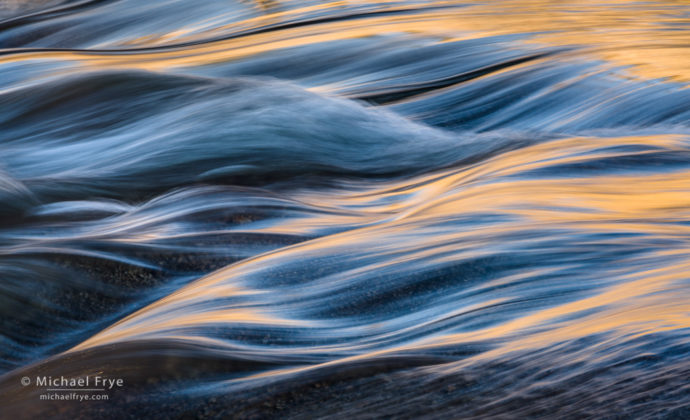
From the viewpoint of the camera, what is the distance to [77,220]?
357 centimetres

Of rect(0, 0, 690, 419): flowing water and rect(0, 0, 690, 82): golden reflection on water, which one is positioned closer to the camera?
rect(0, 0, 690, 419): flowing water

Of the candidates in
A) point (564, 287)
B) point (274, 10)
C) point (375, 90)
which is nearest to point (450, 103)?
point (375, 90)

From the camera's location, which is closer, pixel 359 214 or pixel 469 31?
pixel 359 214

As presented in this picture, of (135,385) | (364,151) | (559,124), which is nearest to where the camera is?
(135,385)

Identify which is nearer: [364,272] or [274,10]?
[364,272]

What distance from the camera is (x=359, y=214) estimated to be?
361 cm

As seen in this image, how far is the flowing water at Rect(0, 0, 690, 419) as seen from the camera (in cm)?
197

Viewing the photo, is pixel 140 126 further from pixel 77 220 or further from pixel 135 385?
pixel 135 385

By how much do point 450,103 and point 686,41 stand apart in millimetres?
1693

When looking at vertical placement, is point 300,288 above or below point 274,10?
below

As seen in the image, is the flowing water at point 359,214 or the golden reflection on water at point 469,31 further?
the golden reflection on water at point 469,31

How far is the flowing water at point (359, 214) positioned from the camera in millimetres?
1970

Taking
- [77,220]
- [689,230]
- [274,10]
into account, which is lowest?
[689,230]

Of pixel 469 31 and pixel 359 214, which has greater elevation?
pixel 469 31
